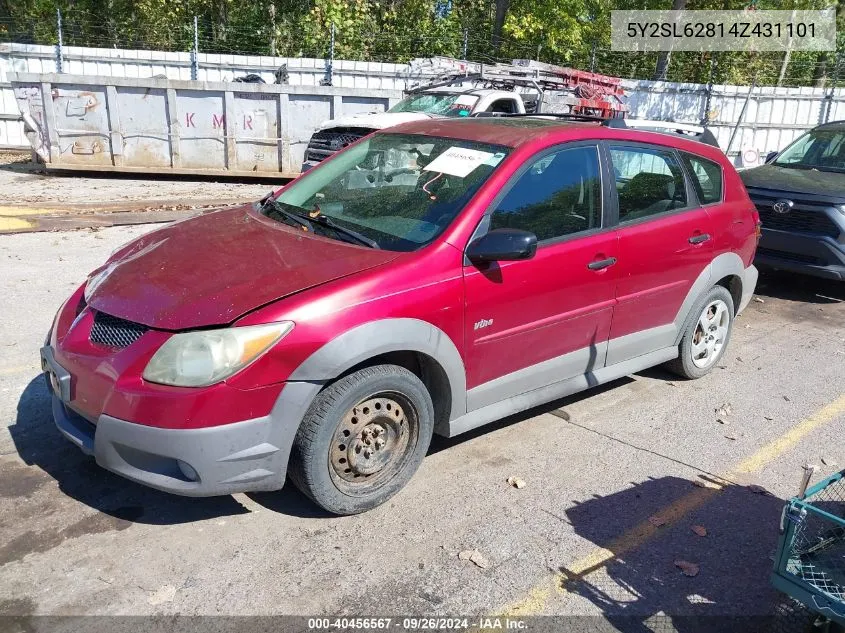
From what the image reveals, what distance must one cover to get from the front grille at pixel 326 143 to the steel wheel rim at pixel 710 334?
747 cm

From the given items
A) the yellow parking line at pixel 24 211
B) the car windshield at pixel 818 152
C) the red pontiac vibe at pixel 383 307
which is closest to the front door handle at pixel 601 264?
the red pontiac vibe at pixel 383 307

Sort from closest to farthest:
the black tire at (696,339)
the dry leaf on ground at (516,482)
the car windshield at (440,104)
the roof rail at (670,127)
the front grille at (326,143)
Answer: the dry leaf on ground at (516,482) → the roof rail at (670,127) → the black tire at (696,339) → the front grille at (326,143) → the car windshield at (440,104)

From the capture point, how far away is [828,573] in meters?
2.67

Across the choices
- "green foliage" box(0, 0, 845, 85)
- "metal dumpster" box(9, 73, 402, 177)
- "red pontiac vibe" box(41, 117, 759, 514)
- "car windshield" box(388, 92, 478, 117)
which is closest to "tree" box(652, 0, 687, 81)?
"green foliage" box(0, 0, 845, 85)

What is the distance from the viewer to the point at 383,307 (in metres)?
3.41

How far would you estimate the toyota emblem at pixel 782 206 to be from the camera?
782 cm

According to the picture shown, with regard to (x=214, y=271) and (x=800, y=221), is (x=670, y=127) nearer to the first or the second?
(x=800, y=221)

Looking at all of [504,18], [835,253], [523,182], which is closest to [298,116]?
[835,253]

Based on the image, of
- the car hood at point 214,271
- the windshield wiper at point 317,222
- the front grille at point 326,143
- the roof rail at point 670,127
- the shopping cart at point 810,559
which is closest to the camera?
the shopping cart at point 810,559

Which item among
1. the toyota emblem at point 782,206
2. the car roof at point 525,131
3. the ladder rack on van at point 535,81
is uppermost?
the ladder rack on van at point 535,81

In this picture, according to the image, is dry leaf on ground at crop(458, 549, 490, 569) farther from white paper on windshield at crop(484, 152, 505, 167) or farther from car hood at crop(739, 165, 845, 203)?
car hood at crop(739, 165, 845, 203)

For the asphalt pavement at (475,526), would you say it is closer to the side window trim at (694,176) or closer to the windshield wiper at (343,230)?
the windshield wiper at (343,230)

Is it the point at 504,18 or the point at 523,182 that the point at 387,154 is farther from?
the point at 504,18

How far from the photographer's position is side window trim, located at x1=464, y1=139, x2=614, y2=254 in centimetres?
381
